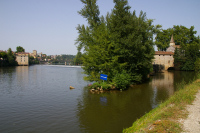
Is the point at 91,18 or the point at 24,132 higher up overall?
the point at 91,18

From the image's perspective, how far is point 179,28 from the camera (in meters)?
73.0

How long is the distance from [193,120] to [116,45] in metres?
17.0

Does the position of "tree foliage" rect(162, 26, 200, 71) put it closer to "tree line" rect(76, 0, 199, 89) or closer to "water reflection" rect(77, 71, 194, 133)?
"tree line" rect(76, 0, 199, 89)

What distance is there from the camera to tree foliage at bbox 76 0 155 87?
2366cm

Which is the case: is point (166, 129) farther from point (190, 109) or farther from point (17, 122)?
point (17, 122)

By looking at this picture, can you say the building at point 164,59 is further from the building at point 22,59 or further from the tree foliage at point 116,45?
the building at point 22,59

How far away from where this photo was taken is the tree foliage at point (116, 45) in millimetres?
23656

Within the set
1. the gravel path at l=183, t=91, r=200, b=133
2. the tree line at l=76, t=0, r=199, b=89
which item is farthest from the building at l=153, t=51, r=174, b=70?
the gravel path at l=183, t=91, r=200, b=133

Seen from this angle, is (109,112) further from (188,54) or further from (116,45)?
(188,54)

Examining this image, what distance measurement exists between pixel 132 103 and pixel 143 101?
1502mm

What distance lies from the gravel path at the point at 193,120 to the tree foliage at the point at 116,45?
13.2 metres

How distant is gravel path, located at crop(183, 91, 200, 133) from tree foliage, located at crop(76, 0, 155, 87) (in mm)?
13151

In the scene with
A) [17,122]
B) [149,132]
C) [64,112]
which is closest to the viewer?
[149,132]

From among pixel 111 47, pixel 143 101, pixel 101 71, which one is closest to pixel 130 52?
pixel 111 47
